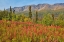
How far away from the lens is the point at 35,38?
9297 millimetres

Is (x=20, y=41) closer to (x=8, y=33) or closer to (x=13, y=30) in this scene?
(x=8, y=33)

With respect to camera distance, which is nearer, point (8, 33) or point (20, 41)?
point (20, 41)

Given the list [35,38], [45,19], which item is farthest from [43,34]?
[45,19]

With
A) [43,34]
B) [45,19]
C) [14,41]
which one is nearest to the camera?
[14,41]

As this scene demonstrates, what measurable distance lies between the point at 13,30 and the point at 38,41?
2014mm

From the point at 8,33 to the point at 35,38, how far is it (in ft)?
4.66

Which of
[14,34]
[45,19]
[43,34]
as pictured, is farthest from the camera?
[45,19]

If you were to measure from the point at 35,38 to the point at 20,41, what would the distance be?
808mm

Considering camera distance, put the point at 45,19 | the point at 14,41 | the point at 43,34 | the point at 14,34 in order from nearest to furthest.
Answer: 1. the point at 14,41
2. the point at 14,34
3. the point at 43,34
4. the point at 45,19

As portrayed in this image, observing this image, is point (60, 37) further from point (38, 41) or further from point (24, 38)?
point (24, 38)

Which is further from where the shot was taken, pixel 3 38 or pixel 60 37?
pixel 60 37

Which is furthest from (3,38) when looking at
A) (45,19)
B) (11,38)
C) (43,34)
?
(45,19)

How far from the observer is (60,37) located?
983cm

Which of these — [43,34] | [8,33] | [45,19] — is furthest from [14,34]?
[45,19]
